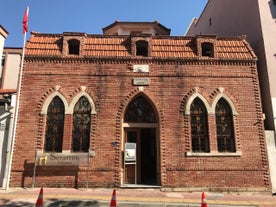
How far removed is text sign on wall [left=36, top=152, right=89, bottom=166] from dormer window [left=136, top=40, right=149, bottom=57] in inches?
216

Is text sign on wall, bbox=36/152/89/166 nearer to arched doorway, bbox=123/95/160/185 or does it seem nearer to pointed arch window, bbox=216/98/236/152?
arched doorway, bbox=123/95/160/185

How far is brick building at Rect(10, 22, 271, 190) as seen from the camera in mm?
10547

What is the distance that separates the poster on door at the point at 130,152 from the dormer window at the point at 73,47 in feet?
16.2

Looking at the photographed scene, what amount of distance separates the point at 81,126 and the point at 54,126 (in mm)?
1163

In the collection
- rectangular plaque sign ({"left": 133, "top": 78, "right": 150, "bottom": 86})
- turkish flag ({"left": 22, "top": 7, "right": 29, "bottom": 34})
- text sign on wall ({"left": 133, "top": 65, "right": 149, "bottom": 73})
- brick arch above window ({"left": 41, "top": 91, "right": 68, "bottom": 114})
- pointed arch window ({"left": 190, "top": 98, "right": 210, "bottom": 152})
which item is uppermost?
turkish flag ({"left": 22, "top": 7, "right": 29, "bottom": 34})

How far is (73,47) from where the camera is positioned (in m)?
12.2

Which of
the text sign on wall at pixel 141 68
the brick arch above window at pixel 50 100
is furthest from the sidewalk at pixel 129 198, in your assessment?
the text sign on wall at pixel 141 68

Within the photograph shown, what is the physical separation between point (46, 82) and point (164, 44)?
5.70 metres

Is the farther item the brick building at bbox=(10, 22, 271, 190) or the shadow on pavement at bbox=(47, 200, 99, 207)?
the brick building at bbox=(10, 22, 271, 190)

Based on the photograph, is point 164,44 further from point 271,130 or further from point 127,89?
point 271,130

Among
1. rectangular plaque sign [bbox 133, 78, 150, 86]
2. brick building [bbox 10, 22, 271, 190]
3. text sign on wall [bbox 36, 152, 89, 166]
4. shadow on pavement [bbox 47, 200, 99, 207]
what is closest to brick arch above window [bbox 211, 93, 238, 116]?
brick building [bbox 10, 22, 271, 190]

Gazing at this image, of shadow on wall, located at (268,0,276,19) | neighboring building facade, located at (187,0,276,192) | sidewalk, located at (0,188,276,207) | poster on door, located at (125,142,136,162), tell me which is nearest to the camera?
sidewalk, located at (0,188,276,207)

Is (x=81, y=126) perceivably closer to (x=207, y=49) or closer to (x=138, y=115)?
(x=138, y=115)

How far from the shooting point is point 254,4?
42.0 feet
